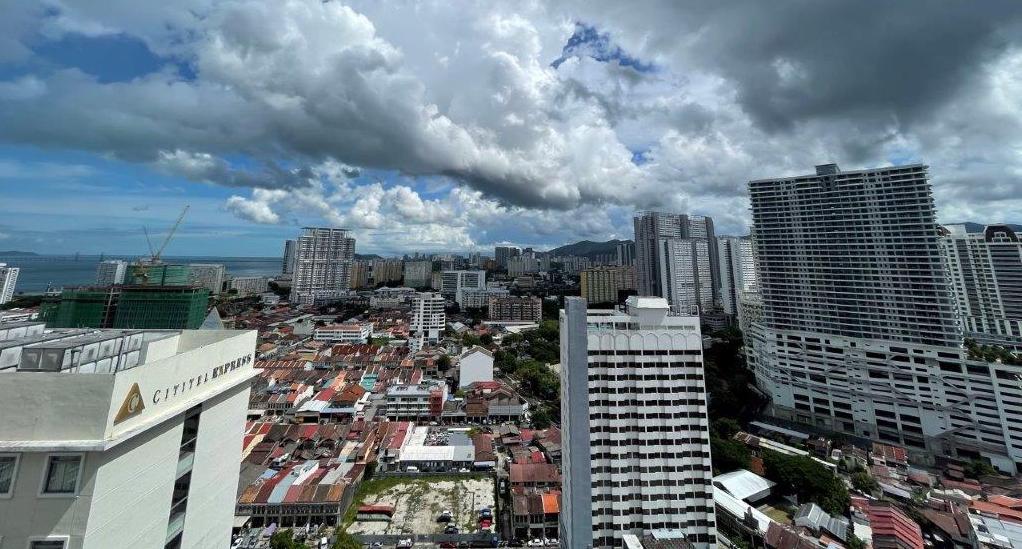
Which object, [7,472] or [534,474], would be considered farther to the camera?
[534,474]

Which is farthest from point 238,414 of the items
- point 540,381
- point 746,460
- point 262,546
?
point 540,381

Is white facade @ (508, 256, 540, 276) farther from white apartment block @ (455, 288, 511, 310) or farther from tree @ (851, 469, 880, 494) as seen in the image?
tree @ (851, 469, 880, 494)

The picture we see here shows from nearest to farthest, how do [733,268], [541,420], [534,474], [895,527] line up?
[895,527] → [534,474] → [541,420] → [733,268]

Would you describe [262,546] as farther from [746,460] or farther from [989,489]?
[989,489]

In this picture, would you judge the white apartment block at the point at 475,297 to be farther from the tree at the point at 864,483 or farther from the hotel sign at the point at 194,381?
the hotel sign at the point at 194,381

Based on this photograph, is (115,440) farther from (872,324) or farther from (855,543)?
(872,324)

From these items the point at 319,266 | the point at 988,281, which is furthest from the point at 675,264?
the point at 319,266

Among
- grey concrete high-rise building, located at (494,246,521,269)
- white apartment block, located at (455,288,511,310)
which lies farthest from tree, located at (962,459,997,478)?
grey concrete high-rise building, located at (494,246,521,269)
